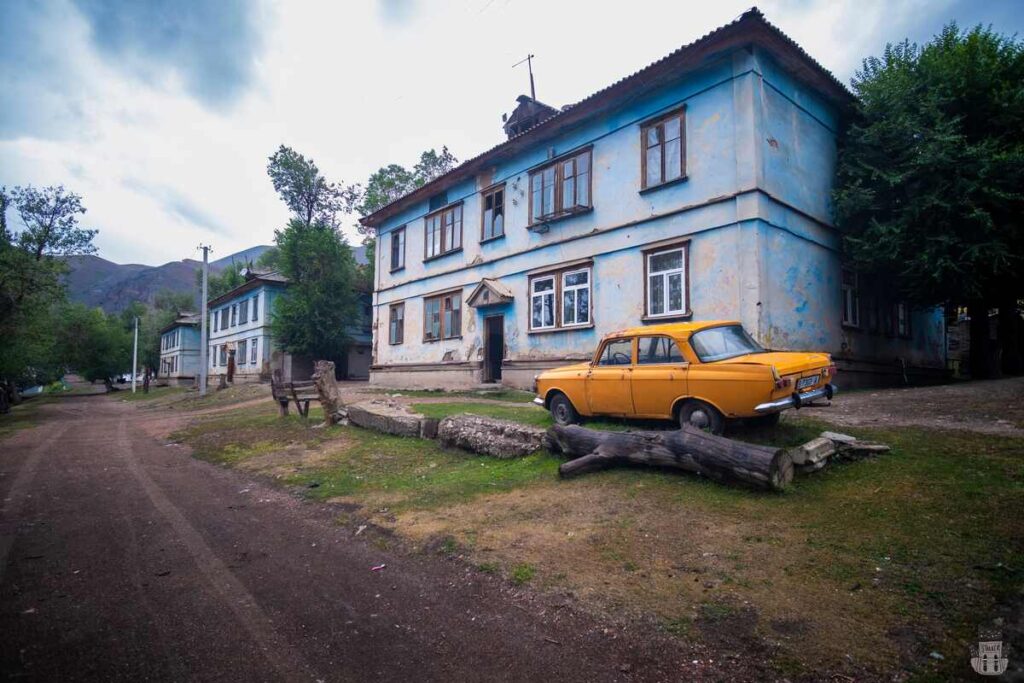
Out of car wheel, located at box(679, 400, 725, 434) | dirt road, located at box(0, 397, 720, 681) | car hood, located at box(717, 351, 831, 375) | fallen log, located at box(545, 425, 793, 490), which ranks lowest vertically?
dirt road, located at box(0, 397, 720, 681)

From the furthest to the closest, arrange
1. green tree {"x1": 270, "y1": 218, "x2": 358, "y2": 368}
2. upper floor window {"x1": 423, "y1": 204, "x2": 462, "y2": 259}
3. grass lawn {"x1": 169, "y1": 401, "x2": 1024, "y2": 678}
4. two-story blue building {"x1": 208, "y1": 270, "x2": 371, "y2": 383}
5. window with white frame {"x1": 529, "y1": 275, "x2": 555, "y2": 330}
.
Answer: two-story blue building {"x1": 208, "y1": 270, "x2": 371, "y2": 383}
green tree {"x1": 270, "y1": 218, "x2": 358, "y2": 368}
upper floor window {"x1": 423, "y1": 204, "x2": 462, "y2": 259}
window with white frame {"x1": 529, "y1": 275, "x2": 555, "y2": 330}
grass lawn {"x1": 169, "y1": 401, "x2": 1024, "y2": 678}

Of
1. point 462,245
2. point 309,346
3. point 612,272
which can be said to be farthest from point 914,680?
point 309,346

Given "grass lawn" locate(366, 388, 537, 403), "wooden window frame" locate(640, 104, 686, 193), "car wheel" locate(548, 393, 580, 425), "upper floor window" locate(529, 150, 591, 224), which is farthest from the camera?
"upper floor window" locate(529, 150, 591, 224)

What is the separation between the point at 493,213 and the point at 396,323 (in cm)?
738

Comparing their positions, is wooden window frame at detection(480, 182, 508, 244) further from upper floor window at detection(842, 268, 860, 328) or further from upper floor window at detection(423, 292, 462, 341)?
upper floor window at detection(842, 268, 860, 328)

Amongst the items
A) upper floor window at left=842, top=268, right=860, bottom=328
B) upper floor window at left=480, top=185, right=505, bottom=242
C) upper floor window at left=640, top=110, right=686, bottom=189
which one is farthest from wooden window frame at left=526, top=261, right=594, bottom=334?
upper floor window at left=842, top=268, right=860, bottom=328

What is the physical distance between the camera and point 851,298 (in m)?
14.5

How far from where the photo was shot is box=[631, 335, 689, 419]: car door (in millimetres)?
7285

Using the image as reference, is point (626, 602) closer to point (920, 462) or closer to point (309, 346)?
point (920, 462)

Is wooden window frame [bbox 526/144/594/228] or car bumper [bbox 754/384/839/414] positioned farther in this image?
Answer: wooden window frame [bbox 526/144/594/228]

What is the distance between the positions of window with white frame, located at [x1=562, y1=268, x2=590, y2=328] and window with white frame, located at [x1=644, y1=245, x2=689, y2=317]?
1976 millimetres

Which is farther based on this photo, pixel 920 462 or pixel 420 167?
pixel 420 167

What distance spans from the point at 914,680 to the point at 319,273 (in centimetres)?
3181

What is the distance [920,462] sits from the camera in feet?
18.8
